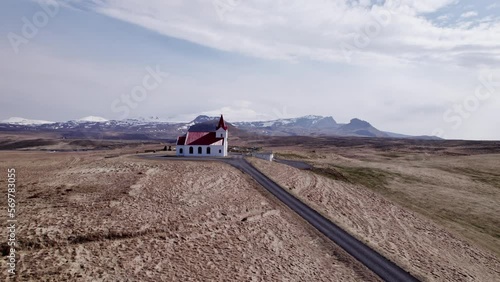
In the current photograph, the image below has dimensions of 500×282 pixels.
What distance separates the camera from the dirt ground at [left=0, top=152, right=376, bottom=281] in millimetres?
20516

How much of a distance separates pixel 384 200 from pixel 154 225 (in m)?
34.4

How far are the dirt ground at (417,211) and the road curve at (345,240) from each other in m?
1.10

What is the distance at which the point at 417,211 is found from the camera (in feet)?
149

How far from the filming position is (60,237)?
22.5 m

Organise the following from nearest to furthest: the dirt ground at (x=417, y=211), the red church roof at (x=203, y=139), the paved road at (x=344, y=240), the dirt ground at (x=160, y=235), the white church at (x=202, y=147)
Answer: the dirt ground at (x=160, y=235) < the paved road at (x=344, y=240) < the dirt ground at (x=417, y=211) < the white church at (x=202, y=147) < the red church roof at (x=203, y=139)

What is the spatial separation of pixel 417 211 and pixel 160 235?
3608 cm

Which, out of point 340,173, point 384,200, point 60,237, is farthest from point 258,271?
point 340,173

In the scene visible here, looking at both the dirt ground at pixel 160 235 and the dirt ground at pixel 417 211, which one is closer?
the dirt ground at pixel 160 235

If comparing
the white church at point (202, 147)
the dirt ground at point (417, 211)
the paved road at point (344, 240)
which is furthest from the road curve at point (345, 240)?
the white church at point (202, 147)

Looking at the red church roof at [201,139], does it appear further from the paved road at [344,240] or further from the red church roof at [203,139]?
the paved road at [344,240]

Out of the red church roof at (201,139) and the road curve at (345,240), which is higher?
the red church roof at (201,139)

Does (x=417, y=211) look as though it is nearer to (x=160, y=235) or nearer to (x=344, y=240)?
(x=344, y=240)

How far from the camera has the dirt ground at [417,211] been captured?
29.4 meters

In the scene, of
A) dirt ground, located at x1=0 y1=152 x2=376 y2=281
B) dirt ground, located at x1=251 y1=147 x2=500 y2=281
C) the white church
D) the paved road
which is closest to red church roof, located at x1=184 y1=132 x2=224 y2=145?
the white church
